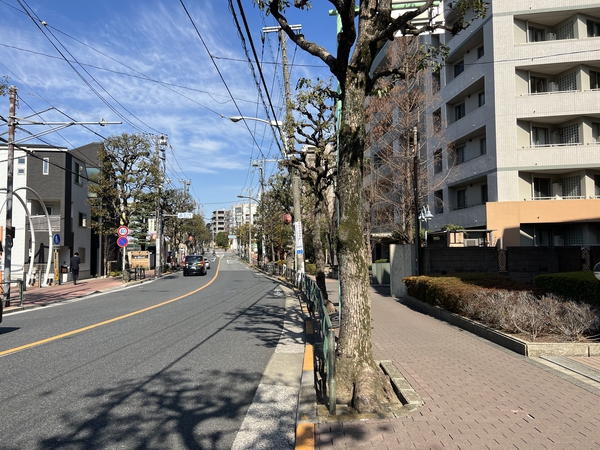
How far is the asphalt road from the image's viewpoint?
449 cm

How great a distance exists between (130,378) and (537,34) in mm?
26758

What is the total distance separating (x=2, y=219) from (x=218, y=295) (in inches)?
777

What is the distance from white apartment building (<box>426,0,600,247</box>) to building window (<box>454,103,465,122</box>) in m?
3.38

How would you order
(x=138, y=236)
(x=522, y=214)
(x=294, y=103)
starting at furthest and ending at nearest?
(x=138, y=236)
(x=522, y=214)
(x=294, y=103)

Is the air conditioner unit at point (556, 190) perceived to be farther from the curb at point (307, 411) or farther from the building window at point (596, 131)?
the curb at point (307, 411)

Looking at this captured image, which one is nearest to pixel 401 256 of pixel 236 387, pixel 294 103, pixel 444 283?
pixel 444 283

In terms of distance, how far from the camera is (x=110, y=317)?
41.0 ft

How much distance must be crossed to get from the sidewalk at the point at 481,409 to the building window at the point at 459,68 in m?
23.3

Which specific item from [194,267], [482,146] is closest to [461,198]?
[482,146]

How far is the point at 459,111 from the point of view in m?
28.5

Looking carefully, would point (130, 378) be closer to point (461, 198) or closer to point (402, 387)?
point (402, 387)

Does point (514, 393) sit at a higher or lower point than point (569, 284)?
lower

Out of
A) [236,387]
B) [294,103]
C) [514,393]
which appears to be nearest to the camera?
[514,393]

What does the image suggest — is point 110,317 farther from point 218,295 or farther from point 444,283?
point 444,283
